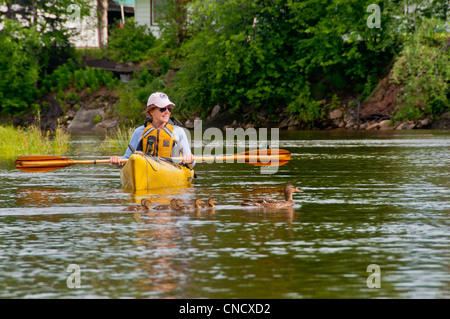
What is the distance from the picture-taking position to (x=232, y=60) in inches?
1663

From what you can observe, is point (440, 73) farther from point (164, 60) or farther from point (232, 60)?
point (164, 60)

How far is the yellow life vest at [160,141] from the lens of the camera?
1457 centimetres

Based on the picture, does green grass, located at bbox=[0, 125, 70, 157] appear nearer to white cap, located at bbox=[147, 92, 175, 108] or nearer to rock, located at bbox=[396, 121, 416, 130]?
white cap, located at bbox=[147, 92, 175, 108]

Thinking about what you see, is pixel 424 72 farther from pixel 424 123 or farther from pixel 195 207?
pixel 195 207

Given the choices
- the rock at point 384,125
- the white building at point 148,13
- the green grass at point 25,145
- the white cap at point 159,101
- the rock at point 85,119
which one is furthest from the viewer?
the white building at point 148,13

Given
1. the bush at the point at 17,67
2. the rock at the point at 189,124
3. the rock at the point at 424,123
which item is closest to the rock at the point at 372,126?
the rock at the point at 424,123

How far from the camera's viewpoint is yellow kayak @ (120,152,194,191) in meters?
13.9

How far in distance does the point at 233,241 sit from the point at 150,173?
17.6 ft

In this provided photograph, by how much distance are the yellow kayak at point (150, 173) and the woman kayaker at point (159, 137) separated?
0.81 feet

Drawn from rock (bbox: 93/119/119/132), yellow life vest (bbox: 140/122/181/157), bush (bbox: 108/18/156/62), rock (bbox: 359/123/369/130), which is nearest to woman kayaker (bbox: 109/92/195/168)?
yellow life vest (bbox: 140/122/181/157)

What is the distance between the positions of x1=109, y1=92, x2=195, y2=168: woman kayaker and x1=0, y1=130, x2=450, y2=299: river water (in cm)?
72

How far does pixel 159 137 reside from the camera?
14.6 m

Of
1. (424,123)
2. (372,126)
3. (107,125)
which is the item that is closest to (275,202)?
(424,123)
